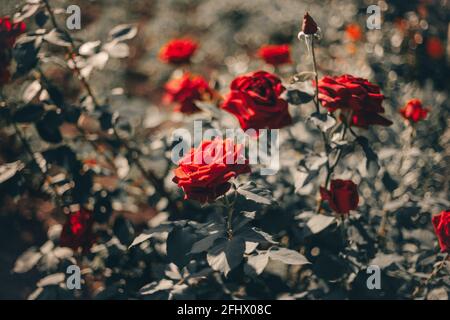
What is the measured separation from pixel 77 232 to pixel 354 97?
1.08m

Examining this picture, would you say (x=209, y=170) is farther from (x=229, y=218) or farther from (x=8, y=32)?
(x=8, y=32)

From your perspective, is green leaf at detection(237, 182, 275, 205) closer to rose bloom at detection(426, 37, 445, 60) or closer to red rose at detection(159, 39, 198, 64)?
red rose at detection(159, 39, 198, 64)

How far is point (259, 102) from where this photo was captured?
1.36 m

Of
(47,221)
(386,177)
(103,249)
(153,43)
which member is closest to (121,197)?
(103,249)

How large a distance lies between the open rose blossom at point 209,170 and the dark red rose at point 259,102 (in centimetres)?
16

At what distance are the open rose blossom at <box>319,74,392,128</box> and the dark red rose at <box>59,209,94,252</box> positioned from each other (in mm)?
985

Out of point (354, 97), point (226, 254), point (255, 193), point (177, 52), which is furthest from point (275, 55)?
point (226, 254)

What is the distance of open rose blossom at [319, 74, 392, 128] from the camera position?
1263 mm

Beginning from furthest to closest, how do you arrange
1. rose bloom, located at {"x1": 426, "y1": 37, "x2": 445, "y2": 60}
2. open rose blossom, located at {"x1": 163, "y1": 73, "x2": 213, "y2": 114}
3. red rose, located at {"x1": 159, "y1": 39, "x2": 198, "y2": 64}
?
rose bloom, located at {"x1": 426, "y1": 37, "x2": 445, "y2": 60}, red rose, located at {"x1": 159, "y1": 39, "x2": 198, "y2": 64}, open rose blossom, located at {"x1": 163, "y1": 73, "x2": 213, "y2": 114}

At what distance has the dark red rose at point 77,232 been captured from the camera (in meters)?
1.65

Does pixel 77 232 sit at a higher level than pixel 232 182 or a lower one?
lower

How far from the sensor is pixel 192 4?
21.4 feet

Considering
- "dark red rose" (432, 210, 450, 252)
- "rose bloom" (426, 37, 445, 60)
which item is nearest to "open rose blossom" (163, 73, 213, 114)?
"dark red rose" (432, 210, 450, 252)

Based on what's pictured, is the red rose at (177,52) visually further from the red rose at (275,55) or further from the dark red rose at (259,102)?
the dark red rose at (259,102)
